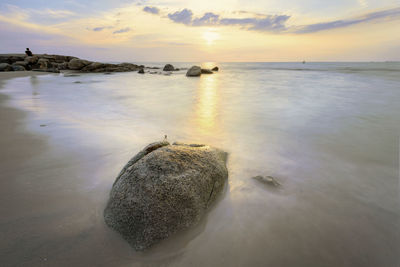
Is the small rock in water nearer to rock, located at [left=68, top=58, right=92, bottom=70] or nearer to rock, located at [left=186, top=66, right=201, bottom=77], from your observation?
rock, located at [left=186, top=66, right=201, bottom=77]

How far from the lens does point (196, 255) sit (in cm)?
188

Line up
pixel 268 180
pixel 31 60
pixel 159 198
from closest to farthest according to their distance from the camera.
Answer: pixel 159 198 → pixel 268 180 → pixel 31 60

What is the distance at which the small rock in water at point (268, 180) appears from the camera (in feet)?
9.64

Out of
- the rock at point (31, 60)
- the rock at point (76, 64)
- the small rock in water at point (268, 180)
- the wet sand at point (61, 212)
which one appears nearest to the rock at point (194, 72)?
the rock at point (76, 64)

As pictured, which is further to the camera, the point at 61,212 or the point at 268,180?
the point at 268,180

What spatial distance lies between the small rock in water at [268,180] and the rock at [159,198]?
0.92 metres

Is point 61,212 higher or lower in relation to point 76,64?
lower

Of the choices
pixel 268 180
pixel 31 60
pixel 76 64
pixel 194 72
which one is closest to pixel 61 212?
pixel 268 180

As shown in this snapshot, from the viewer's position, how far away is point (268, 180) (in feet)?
9.75

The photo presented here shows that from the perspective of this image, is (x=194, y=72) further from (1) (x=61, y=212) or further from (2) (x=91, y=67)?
(1) (x=61, y=212)

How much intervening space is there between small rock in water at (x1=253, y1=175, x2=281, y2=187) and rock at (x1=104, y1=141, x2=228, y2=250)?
0.92m

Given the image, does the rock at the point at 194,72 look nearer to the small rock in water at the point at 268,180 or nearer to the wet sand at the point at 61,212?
the wet sand at the point at 61,212

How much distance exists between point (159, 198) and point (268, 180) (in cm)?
170

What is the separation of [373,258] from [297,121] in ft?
15.5
